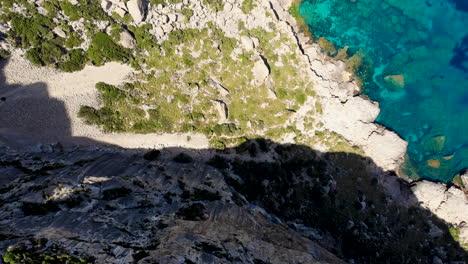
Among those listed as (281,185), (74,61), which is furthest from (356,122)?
(74,61)

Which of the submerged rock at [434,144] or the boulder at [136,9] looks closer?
→ the boulder at [136,9]

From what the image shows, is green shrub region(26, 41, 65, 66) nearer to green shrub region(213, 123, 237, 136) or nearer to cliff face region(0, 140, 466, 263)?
cliff face region(0, 140, 466, 263)

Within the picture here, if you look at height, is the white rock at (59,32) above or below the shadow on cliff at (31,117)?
above

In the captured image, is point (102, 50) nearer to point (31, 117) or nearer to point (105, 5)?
point (105, 5)

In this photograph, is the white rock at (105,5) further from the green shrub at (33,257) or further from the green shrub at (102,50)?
the green shrub at (33,257)

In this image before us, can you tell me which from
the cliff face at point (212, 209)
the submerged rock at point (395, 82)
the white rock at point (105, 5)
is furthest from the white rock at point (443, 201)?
the white rock at point (105, 5)

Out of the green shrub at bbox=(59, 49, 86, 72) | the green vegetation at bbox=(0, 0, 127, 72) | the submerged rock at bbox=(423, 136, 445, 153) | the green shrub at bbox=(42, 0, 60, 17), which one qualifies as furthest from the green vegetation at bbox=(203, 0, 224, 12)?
the submerged rock at bbox=(423, 136, 445, 153)
